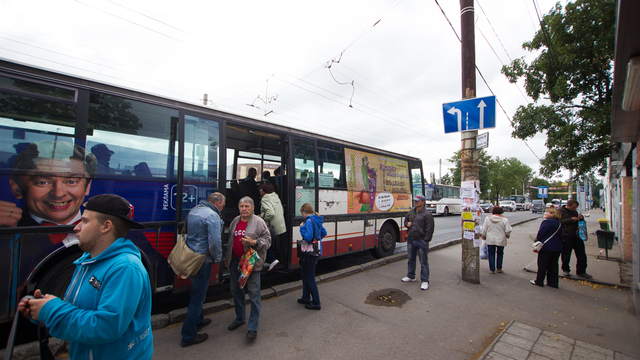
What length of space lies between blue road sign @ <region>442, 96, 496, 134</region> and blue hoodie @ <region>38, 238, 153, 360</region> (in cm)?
664

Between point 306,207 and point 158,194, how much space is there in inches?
87.1

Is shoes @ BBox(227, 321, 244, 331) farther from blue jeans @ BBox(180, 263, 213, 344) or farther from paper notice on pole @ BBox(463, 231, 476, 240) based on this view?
paper notice on pole @ BBox(463, 231, 476, 240)

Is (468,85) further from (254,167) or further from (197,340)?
(197,340)

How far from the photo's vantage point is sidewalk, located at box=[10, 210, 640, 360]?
3.47 meters

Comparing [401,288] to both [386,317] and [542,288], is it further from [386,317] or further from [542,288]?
[542,288]

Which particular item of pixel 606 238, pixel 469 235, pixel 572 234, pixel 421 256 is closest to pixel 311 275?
pixel 421 256

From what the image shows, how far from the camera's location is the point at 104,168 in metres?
3.80

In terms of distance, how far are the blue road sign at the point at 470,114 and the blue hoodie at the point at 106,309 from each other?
6.64 meters

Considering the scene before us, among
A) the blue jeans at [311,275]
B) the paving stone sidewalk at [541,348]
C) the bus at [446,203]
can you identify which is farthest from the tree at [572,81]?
the bus at [446,203]

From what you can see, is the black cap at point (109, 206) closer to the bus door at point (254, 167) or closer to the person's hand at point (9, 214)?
the person's hand at point (9, 214)

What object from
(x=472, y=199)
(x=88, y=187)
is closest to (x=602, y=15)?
(x=472, y=199)

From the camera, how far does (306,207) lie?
465 centimetres

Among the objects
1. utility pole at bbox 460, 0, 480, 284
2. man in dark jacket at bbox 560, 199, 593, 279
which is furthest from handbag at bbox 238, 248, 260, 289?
man in dark jacket at bbox 560, 199, 593, 279

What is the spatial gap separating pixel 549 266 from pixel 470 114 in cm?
362
